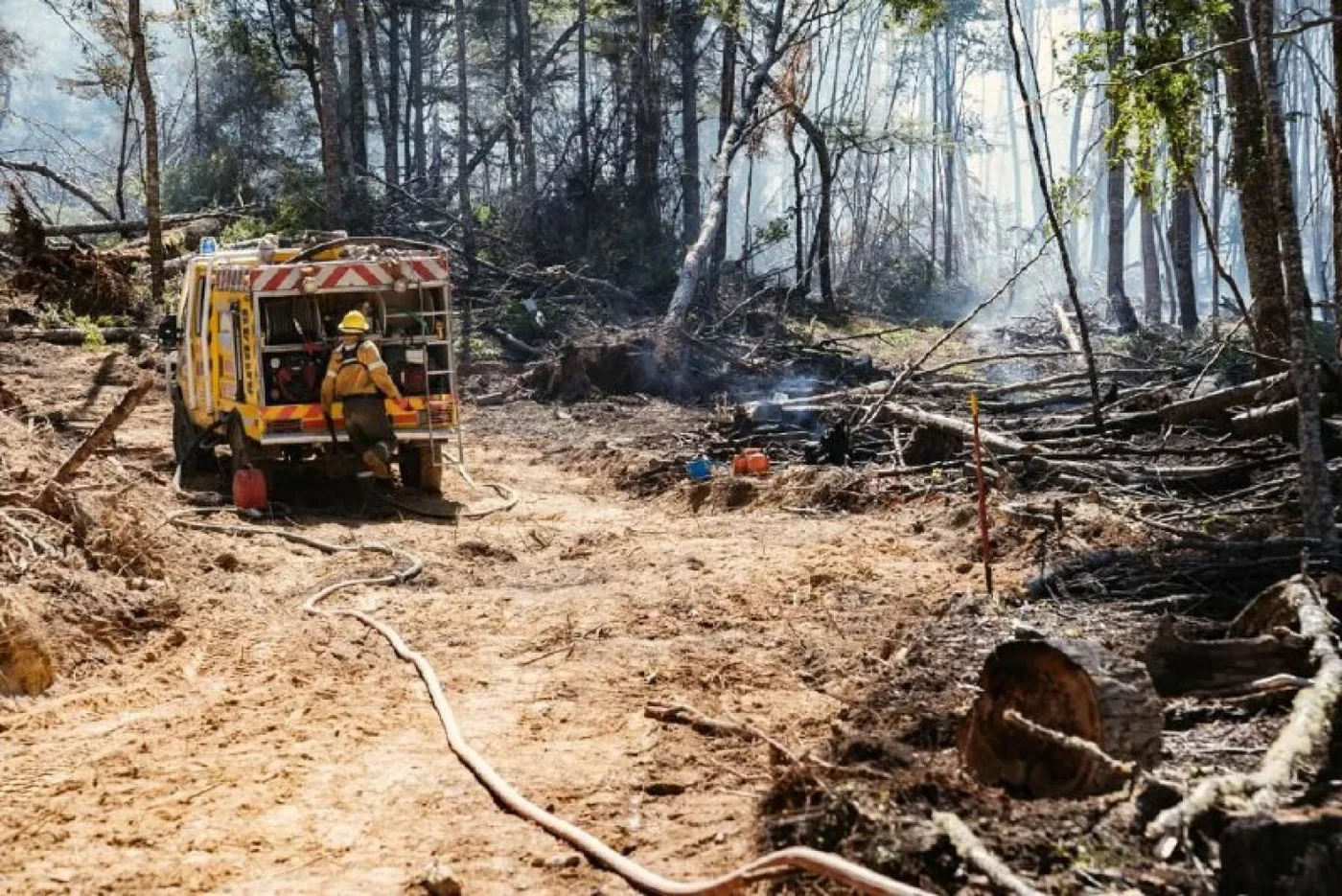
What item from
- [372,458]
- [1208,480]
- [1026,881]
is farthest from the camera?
[372,458]

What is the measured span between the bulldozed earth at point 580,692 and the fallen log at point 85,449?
0.22 meters

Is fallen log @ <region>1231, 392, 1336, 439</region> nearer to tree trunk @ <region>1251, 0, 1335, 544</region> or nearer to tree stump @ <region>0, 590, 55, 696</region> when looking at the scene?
tree trunk @ <region>1251, 0, 1335, 544</region>

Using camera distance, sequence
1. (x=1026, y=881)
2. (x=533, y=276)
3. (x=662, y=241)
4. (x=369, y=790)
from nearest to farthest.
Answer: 1. (x=1026, y=881)
2. (x=369, y=790)
3. (x=533, y=276)
4. (x=662, y=241)

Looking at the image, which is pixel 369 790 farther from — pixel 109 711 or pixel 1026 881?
pixel 1026 881

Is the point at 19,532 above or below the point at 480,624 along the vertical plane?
above

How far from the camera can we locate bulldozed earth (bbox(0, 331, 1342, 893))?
15.9ft

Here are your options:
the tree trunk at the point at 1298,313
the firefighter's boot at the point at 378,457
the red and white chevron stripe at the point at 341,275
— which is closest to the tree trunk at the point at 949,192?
the red and white chevron stripe at the point at 341,275

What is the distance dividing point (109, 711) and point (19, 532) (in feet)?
6.01

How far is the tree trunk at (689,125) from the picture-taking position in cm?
3159

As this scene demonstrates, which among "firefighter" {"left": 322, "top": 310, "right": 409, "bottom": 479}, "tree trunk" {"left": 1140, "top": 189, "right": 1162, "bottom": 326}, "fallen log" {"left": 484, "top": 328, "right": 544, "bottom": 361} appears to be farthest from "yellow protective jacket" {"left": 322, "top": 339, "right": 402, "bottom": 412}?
"tree trunk" {"left": 1140, "top": 189, "right": 1162, "bottom": 326}

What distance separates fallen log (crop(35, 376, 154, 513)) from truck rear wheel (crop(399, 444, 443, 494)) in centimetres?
326

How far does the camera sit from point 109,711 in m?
7.09

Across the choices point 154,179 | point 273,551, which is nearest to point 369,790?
point 273,551

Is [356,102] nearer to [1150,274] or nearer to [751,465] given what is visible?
[751,465]
